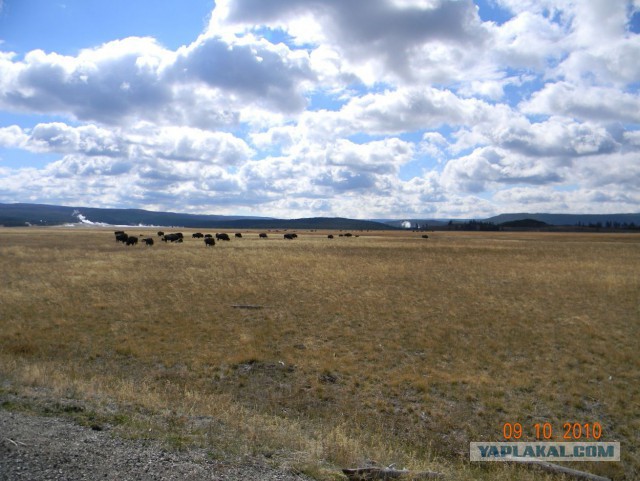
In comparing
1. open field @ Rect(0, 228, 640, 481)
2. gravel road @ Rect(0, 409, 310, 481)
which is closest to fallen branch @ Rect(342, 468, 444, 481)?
open field @ Rect(0, 228, 640, 481)

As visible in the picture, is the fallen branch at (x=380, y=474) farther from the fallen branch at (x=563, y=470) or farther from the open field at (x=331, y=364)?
the fallen branch at (x=563, y=470)

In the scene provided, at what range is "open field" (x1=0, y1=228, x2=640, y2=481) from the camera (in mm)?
7887

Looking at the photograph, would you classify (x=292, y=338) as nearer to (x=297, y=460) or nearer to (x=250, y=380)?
(x=250, y=380)

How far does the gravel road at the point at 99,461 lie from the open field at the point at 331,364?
0.39 m

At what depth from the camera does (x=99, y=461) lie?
5820 mm

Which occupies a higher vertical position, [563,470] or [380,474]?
[380,474]

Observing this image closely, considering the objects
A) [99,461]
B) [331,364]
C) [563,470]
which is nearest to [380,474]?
[563,470]

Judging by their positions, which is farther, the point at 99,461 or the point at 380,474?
the point at 380,474

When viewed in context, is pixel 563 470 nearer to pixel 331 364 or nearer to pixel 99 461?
pixel 331 364

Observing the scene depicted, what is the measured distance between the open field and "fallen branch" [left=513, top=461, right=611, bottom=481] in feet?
1.09

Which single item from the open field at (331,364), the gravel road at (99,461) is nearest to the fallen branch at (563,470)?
the open field at (331,364)

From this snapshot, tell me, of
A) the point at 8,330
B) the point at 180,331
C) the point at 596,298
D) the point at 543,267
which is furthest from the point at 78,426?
the point at 543,267

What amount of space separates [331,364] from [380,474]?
6.31 metres

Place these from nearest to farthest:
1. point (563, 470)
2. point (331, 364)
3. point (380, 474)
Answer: point (380, 474) < point (563, 470) < point (331, 364)
